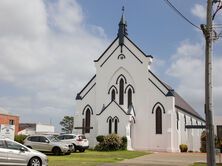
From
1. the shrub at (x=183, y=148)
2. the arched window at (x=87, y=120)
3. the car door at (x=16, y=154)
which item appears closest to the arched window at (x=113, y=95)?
the arched window at (x=87, y=120)

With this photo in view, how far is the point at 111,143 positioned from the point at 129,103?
7.32 meters

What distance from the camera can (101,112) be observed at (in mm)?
47594

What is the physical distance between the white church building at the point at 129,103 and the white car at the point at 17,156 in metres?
26.2

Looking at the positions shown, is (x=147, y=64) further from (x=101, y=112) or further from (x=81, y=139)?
(x=81, y=139)

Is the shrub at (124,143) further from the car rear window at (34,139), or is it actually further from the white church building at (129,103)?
the car rear window at (34,139)

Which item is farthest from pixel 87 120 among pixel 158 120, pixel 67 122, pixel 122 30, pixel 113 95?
pixel 67 122

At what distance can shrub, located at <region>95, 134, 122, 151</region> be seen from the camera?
43531mm

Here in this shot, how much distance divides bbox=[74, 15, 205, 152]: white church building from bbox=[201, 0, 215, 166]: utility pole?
30.8 metres

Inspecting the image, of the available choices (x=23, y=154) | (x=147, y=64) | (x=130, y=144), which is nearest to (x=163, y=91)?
(x=147, y=64)

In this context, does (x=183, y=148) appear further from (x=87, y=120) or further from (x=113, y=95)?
(x=87, y=120)

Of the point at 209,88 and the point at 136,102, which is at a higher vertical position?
the point at 136,102

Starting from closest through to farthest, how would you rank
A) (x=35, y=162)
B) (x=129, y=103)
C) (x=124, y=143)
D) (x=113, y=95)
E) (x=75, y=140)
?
(x=35, y=162), (x=75, y=140), (x=124, y=143), (x=129, y=103), (x=113, y=95)

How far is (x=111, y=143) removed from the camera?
4350 centimetres

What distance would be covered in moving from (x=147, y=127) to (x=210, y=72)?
33.0 meters
